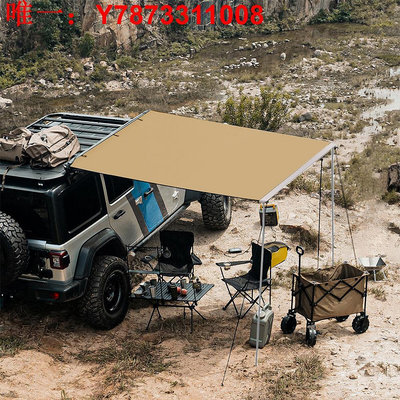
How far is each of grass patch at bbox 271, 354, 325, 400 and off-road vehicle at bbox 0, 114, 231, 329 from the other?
2285mm

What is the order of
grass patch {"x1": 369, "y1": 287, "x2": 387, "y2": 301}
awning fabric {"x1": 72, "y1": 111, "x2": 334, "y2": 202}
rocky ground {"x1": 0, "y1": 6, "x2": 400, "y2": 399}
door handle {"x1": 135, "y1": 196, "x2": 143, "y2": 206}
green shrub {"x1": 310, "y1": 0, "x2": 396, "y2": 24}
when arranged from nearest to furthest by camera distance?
1. rocky ground {"x1": 0, "y1": 6, "x2": 400, "y2": 399}
2. awning fabric {"x1": 72, "y1": 111, "x2": 334, "y2": 202}
3. grass patch {"x1": 369, "y1": 287, "x2": 387, "y2": 301}
4. door handle {"x1": 135, "y1": 196, "x2": 143, "y2": 206}
5. green shrub {"x1": 310, "y1": 0, "x2": 396, "y2": 24}

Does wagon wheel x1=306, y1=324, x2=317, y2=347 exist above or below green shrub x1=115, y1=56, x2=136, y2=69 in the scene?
above

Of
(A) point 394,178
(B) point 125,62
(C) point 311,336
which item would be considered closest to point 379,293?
(C) point 311,336

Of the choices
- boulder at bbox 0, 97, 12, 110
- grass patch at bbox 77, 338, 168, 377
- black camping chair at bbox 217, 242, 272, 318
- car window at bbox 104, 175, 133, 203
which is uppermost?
car window at bbox 104, 175, 133, 203

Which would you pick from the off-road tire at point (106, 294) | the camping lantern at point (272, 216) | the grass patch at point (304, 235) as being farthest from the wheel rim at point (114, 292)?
the grass patch at point (304, 235)

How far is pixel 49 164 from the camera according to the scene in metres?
7.04

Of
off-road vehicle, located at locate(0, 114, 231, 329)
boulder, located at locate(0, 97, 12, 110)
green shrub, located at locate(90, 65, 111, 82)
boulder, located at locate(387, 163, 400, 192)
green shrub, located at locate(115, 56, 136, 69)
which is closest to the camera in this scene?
off-road vehicle, located at locate(0, 114, 231, 329)

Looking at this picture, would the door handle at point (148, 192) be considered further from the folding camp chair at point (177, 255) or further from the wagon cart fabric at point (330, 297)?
the wagon cart fabric at point (330, 297)

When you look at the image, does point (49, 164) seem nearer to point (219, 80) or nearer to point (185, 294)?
point (185, 294)

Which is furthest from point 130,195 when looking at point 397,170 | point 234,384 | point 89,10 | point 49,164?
point 89,10

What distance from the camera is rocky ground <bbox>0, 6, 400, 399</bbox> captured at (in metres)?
6.11

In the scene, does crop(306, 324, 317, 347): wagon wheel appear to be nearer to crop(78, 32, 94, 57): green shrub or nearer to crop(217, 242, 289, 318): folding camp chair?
crop(217, 242, 289, 318): folding camp chair

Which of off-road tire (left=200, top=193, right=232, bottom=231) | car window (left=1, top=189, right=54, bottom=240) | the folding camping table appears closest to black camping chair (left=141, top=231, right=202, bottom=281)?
the folding camping table

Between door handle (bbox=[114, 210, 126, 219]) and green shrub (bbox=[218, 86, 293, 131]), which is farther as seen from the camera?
green shrub (bbox=[218, 86, 293, 131])
